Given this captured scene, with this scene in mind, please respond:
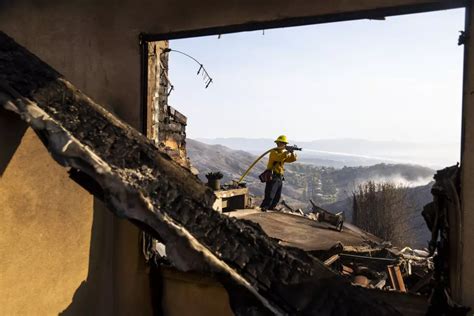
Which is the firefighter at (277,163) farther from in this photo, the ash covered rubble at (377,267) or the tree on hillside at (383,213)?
the tree on hillside at (383,213)

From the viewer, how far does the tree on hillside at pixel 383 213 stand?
14.7 meters

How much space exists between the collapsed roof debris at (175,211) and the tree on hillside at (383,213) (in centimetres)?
1363

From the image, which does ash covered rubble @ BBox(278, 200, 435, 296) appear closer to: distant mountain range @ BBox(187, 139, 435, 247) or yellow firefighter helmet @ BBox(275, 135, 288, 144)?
yellow firefighter helmet @ BBox(275, 135, 288, 144)

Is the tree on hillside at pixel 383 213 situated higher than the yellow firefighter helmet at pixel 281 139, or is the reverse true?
the yellow firefighter helmet at pixel 281 139

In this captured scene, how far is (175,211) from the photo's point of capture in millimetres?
1837

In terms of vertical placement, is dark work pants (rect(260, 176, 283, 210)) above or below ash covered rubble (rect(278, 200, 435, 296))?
above

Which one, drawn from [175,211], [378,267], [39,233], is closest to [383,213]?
[378,267]

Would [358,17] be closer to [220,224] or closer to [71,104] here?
[220,224]

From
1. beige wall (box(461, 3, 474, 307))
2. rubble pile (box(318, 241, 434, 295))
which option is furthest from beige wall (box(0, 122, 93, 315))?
rubble pile (box(318, 241, 434, 295))

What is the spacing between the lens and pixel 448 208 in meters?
2.29

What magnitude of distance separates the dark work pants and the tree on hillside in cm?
666

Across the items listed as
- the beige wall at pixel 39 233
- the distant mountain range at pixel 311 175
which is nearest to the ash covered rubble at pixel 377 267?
the beige wall at pixel 39 233

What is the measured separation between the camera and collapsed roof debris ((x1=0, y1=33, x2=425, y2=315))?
169cm

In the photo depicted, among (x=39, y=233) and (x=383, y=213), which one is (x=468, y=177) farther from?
(x=383, y=213)
